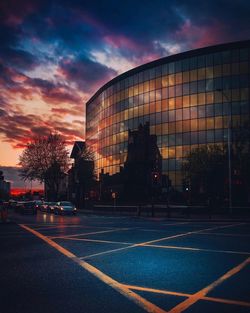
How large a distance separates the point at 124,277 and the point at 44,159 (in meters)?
59.7

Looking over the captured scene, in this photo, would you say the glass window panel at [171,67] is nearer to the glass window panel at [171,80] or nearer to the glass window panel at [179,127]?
the glass window panel at [171,80]

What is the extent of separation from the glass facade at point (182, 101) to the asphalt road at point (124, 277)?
39470 mm

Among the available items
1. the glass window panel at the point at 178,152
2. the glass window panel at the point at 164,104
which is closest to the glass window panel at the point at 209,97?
the glass window panel at the point at 164,104

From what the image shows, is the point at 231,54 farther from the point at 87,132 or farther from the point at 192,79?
the point at 87,132

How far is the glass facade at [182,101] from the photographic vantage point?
5234 cm

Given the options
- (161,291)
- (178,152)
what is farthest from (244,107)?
(161,291)

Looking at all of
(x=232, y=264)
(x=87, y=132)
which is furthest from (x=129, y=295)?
(x=87, y=132)

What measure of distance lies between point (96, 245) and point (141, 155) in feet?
166

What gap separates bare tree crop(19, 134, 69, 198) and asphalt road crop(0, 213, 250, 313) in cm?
5350

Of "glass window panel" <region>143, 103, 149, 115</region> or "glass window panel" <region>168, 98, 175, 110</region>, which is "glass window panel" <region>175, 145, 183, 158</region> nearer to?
"glass window panel" <region>168, 98, 175, 110</region>

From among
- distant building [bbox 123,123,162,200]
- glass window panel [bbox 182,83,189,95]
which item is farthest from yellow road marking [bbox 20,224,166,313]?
distant building [bbox 123,123,162,200]

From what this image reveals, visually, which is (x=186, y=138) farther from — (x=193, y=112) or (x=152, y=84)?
(x=152, y=84)

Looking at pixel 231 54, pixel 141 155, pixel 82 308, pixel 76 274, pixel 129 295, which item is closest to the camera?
pixel 82 308

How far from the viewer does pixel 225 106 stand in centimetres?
5297
